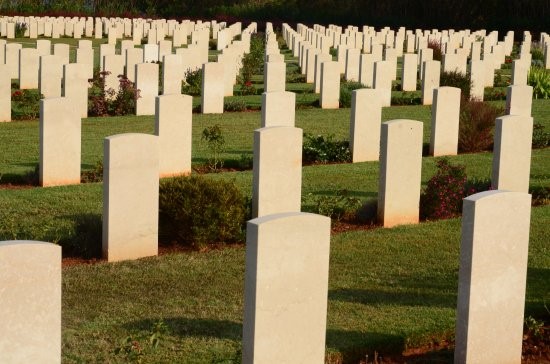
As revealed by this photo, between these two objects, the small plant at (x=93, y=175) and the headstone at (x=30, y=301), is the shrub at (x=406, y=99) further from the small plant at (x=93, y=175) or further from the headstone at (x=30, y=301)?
the headstone at (x=30, y=301)

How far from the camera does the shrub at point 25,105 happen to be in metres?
18.2

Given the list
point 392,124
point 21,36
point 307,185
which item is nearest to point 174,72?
point 307,185

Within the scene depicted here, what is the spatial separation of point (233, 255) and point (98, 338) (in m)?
2.47

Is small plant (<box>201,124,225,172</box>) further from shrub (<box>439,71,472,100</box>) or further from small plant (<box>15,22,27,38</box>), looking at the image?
small plant (<box>15,22,27,38</box>)

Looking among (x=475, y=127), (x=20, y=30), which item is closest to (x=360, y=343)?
(x=475, y=127)

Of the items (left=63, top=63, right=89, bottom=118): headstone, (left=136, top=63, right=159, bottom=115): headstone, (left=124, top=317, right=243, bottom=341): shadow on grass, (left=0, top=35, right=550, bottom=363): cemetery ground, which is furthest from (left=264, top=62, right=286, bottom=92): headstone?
(left=124, top=317, right=243, bottom=341): shadow on grass

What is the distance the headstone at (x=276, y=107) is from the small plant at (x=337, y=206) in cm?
248

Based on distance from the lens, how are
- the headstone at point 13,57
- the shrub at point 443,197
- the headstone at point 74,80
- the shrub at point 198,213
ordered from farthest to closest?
the headstone at point 13,57 < the headstone at point 74,80 < the shrub at point 443,197 < the shrub at point 198,213

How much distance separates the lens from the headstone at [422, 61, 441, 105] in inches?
827

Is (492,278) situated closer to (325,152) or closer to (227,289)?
(227,289)

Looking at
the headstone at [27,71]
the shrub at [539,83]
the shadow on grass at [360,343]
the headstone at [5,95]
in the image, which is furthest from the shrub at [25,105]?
the shadow on grass at [360,343]

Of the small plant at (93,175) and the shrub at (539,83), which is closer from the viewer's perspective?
the small plant at (93,175)

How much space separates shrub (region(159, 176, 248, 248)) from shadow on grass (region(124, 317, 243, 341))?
2271mm

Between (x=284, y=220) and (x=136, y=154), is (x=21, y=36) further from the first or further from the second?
(x=284, y=220)
